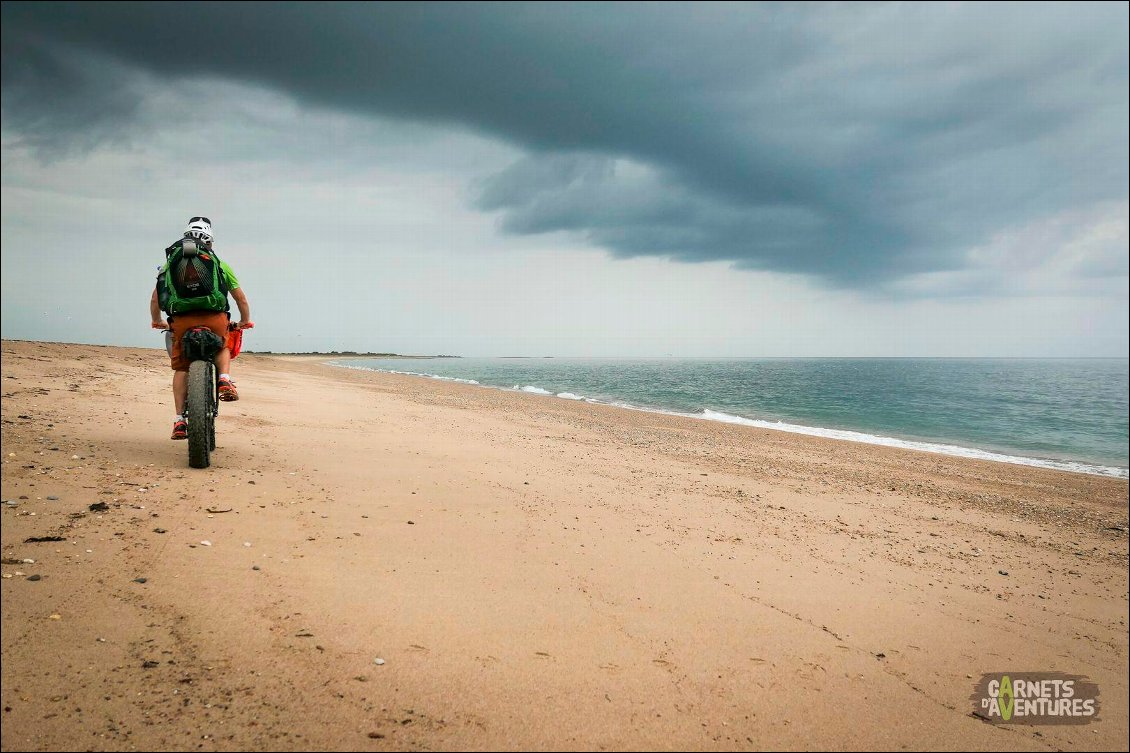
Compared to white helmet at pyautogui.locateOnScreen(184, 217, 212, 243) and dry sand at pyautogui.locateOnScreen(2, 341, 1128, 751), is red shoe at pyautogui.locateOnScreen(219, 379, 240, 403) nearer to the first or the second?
dry sand at pyautogui.locateOnScreen(2, 341, 1128, 751)

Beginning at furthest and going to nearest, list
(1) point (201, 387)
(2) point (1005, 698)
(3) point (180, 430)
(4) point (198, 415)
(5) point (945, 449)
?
(5) point (945, 449), (3) point (180, 430), (1) point (201, 387), (4) point (198, 415), (2) point (1005, 698)

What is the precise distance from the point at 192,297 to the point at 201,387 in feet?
2.90

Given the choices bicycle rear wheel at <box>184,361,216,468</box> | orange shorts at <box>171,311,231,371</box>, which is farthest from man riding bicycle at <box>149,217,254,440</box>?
bicycle rear wheel at <box>184,361,216,468</box>

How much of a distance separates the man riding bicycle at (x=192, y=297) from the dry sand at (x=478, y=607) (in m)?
0.81

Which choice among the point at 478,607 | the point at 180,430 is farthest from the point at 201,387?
the point at 478,607

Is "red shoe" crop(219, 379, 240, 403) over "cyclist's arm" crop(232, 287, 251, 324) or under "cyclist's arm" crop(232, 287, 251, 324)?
under

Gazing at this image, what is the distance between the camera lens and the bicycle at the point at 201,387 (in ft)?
16.5

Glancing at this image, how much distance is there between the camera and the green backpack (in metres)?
5.01

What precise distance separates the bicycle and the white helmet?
3.04ft

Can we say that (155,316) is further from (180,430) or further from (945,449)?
(945,449)

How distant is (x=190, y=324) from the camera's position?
5340 millimetres

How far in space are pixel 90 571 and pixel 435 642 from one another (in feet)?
5.98

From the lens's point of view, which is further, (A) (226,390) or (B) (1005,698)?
(A) (226,390)

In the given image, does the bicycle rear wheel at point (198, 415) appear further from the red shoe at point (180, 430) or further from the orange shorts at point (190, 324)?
the orange shorts at point (190, 324)
